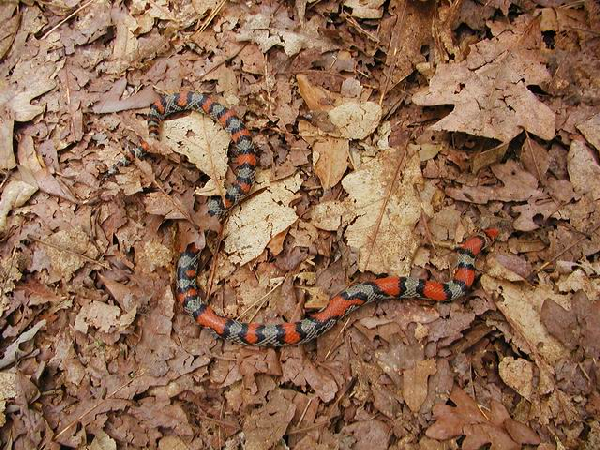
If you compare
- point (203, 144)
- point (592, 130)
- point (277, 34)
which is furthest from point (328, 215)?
point (592, 130)

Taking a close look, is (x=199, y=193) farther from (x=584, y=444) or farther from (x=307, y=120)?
(x=584, y=444)

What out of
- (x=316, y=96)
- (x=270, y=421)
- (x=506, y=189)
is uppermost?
(x=316, y=96)

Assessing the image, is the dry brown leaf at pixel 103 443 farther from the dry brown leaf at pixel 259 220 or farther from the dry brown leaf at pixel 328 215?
the dry brown leaf at pixel 328 215

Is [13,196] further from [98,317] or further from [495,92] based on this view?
[495,92]

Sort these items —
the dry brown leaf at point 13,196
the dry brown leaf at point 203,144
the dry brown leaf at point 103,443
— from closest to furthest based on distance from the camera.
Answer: the dry brown leaf at point 103,443, the dry brown leaf at point 13,196, the dry brown leaf at point 203,144

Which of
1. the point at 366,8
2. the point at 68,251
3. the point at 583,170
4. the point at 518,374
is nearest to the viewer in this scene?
the point at 518,374

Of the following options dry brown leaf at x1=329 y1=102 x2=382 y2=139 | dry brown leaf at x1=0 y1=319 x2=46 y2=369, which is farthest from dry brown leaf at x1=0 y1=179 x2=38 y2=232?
dry brown leaf at x1=329 y1=102 x2=382 y2=139

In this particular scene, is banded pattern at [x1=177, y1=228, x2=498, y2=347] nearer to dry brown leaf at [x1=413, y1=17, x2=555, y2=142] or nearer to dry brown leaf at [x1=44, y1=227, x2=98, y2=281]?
dry brown leaf at [x1=413, y1=17, x2=555, y2=142]

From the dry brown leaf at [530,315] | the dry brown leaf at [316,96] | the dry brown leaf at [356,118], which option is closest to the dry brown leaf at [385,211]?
the dry brown leaf at [356,118]

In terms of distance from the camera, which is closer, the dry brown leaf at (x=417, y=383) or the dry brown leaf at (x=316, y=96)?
the dry brown leaf at (x=417, y=383)
